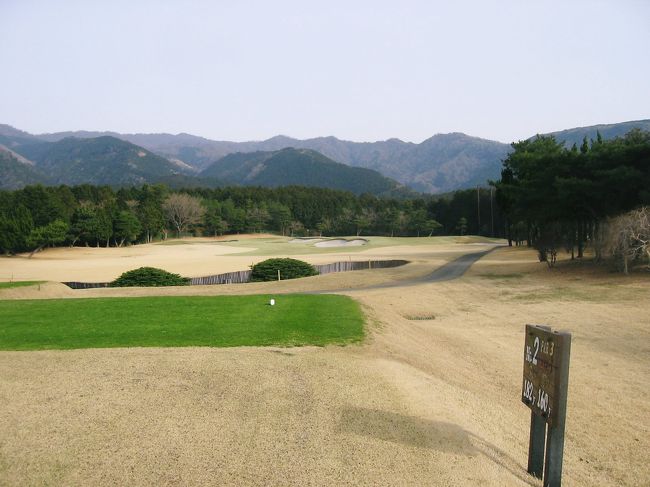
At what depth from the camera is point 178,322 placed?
552 inches

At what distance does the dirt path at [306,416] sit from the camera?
5.86 m

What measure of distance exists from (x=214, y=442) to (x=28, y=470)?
2.13 m

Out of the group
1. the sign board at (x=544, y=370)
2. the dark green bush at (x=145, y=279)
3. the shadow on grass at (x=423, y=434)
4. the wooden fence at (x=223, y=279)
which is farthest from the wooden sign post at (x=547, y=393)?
the wooden fence at (x=223, y=279)

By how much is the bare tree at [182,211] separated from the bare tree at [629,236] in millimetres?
85915

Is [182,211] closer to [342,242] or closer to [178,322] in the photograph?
[342,242]

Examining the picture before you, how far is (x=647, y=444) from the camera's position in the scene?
8.17 metres

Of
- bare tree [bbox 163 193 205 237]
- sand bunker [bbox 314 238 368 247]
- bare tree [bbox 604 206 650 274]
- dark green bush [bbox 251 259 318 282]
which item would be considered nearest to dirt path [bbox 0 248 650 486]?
bare tree [bbox 604 206 650 274]

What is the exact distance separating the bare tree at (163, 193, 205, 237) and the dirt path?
307 ft

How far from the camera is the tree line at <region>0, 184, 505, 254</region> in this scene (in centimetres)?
7369

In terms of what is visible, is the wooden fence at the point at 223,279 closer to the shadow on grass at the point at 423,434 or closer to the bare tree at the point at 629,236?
the bare tree at the point at 629,236

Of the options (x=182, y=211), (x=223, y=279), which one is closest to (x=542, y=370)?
(x=223, y=279)

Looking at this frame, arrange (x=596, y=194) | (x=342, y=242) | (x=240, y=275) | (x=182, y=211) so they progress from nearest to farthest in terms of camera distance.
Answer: (x=596, y=194) → (x=240, y=275) → (x=342, y=242) → (x=182, y=211)

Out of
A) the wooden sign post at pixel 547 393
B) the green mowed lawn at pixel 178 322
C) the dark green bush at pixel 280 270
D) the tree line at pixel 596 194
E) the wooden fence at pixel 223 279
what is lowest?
the wooden fence at pixel 223 279

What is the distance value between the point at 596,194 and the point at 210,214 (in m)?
86.7
